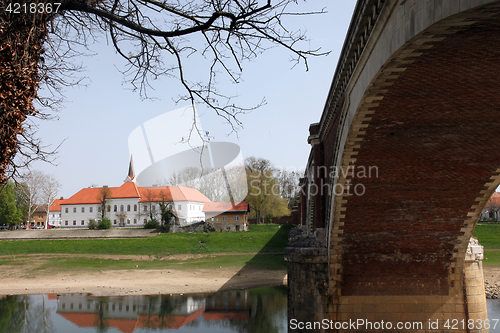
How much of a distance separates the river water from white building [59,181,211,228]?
3217cm

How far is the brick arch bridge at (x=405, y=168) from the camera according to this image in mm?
4496

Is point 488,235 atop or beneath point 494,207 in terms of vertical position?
beneath

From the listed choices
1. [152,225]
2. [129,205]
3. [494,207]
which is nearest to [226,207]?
[152,225]

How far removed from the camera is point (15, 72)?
304 cm

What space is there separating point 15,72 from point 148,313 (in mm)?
14781

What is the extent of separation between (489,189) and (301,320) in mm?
5756

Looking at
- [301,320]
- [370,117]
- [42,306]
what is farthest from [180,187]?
[370,117]

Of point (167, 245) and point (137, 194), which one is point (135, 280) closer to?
point (167, 245)

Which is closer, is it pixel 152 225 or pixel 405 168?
pixel 405 168

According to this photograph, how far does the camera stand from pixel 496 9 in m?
2.94

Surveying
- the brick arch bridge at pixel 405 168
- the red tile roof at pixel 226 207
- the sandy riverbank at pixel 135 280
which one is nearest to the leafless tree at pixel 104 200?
the red tile roof at pixel 226 207

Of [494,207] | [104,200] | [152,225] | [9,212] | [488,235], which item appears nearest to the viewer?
[488,235]

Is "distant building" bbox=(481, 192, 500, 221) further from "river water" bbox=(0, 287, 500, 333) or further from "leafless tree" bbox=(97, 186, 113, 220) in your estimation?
"leafless tree" bbox=(97, 186, 113, 220)

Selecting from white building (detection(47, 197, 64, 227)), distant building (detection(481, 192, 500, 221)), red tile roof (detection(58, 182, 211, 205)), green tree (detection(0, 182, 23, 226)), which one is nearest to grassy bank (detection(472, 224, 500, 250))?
distant building (detection(481, 192, 500, 221))
